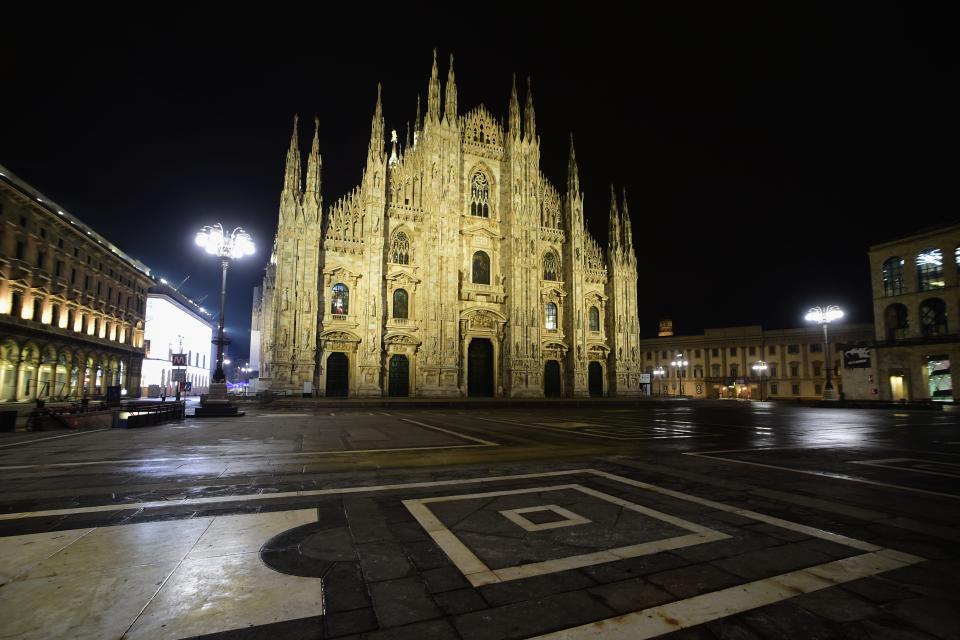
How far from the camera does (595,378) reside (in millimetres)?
42594

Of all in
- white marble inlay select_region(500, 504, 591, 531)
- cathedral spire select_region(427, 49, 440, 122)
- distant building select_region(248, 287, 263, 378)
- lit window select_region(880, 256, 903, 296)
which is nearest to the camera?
white marble inlay select_region(500, 504, 591, 531)

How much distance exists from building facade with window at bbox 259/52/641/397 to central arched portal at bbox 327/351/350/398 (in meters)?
0.10

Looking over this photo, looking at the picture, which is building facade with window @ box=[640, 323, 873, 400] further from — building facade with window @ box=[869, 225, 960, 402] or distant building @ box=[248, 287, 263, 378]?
distant building @ box=[248, 287, 263, 378]

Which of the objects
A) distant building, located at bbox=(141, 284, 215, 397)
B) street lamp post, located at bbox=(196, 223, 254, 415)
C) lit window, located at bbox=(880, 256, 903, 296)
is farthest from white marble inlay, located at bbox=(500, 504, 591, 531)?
distant building, located at bbox=(141, 284, 215, 397)

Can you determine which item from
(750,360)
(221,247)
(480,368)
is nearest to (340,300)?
(480,368)

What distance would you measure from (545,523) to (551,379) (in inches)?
1478

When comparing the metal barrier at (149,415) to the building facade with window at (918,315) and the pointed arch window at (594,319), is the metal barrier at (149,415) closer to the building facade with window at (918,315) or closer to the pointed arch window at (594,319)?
the pointed arch window at (594,319)

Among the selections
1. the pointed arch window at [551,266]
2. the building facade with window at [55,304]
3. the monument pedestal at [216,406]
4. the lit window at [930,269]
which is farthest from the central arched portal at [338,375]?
the lit window at [930,269]

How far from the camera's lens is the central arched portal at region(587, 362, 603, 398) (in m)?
42.2

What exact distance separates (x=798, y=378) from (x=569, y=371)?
150 feet

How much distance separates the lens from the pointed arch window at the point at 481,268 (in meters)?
39.6

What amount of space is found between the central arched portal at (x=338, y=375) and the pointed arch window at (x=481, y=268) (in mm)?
13172

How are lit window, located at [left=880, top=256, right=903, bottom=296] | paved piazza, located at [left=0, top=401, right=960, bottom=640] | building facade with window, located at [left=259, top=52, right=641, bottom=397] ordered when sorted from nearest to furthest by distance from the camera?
paved piazza, located at [left=0, top=401, right=960, bottom=640] → building facade with window, located at [left=259, top=52, right=641, bottom=397] → lit window, located at [left=880, top=256, right=903, bottom=296]

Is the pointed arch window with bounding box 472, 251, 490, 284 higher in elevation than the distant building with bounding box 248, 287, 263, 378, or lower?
higher
